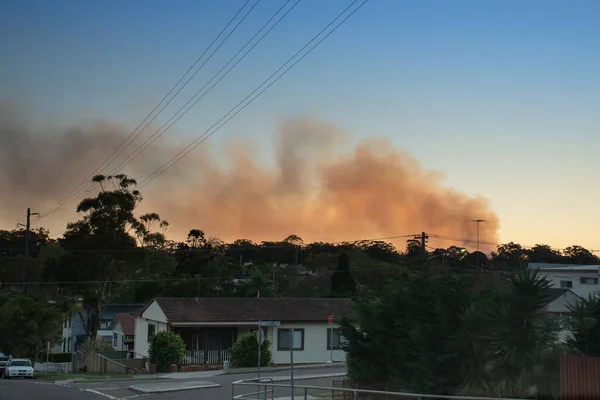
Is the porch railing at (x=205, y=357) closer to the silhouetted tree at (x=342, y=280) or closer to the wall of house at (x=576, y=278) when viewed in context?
the silhouetted tree at (x=342, y=280)

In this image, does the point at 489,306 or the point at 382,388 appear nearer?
the point at 489,306

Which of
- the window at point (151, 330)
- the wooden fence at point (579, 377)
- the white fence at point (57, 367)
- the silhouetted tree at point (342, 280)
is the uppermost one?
the silhouetted tree at point (342, 280)

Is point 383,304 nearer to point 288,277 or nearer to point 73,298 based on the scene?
point 73,298

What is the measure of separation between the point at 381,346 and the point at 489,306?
451 centimetres

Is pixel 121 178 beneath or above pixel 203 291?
above

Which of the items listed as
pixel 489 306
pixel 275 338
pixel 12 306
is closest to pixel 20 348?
pixel 12 306

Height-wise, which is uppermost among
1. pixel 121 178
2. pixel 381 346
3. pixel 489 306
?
pixel 121 178

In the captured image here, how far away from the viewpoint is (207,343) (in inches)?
1773

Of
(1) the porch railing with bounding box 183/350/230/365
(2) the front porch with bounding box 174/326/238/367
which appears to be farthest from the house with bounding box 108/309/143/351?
(1) the porch railing with bounding box 183/350/230/365

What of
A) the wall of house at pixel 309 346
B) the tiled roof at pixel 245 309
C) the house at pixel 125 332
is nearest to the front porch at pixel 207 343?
the tiled roof at pixel 245 309

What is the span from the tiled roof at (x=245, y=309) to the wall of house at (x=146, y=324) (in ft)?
2.88

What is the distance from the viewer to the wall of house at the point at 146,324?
45969mm

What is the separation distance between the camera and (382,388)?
21.1 metres

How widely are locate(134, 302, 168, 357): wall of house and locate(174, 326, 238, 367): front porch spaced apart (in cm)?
163
